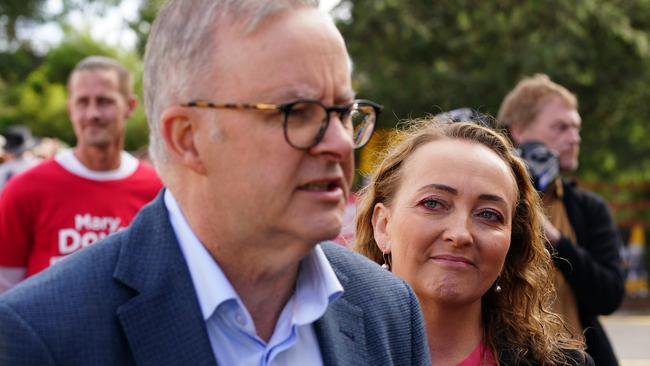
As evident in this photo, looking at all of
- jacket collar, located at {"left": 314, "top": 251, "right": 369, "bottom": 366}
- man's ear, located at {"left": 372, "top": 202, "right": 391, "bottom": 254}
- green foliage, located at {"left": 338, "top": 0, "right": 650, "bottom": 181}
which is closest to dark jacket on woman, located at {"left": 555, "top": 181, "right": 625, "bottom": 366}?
man's ear, located at {"left": 372, "top": 202, "right": 391, "bottom": 254}

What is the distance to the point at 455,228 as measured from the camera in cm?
281

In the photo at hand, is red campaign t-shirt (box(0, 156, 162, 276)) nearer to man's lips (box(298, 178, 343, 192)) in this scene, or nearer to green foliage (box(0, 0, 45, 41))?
man's lips (box(298, 178, 343, 192))

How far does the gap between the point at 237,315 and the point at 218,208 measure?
22 centimetres

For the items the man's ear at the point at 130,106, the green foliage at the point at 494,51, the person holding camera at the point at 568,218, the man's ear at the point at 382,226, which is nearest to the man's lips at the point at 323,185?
the man's ear at the point at 382,226

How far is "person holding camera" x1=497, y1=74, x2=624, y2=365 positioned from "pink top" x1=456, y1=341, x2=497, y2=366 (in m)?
1.15

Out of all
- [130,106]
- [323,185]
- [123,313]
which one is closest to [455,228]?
[323,185]

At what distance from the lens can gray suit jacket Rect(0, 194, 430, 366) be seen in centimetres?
163

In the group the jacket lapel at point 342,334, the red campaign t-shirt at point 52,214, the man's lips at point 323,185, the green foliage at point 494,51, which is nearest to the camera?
the man's lips at point 323,185

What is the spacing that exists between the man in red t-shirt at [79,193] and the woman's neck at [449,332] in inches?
99.1

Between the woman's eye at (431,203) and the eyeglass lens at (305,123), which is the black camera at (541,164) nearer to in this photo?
the woman's eye at (431,203)

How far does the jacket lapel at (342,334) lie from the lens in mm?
1948

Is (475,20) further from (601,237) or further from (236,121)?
(236,121)

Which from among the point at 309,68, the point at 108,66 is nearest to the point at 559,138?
the point at 108,66

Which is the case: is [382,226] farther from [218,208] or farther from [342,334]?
[218,208]
